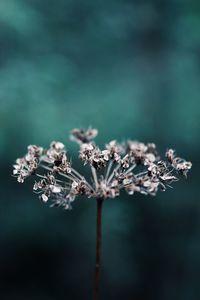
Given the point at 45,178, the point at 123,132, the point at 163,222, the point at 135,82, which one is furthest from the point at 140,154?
the point at 135,82

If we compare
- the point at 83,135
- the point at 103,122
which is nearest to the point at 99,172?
the point at 83,135

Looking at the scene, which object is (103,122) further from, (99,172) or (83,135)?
(99,172)

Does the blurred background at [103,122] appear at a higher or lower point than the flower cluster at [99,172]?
higher

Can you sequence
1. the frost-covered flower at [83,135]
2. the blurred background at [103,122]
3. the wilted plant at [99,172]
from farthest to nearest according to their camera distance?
the blurred background at [103,122] → the frost-covered flower at [83,135] → the wilted plant at [99,172]

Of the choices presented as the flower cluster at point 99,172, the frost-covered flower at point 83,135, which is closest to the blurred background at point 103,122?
the frost-covered flower at point 83,135

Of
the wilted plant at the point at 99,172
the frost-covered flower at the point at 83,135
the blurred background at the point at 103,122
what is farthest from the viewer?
the blurred background at the point at 103,122

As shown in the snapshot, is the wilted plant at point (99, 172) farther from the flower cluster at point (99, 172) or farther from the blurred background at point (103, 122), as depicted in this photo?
the blurred background at point (103, 122)

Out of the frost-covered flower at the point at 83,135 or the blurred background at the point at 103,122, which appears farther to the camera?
the blurred background at the point at 103,122

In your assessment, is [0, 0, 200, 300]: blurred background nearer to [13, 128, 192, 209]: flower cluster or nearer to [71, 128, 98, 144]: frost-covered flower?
[71, 128, 98, 144]: frost-covered flower

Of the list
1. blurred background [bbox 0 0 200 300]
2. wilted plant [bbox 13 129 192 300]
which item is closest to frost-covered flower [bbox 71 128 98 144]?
wilted plant [bbox 13 129 192 300]
